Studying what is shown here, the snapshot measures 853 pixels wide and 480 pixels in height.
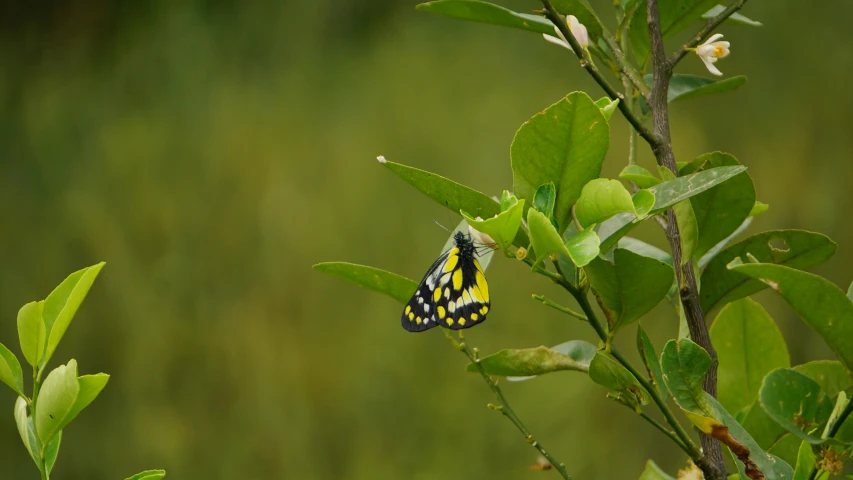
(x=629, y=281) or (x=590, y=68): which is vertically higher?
(x=590, y=68)

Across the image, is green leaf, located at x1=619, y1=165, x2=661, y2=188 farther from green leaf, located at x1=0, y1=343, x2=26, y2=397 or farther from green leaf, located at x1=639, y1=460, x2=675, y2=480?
green leaf, located at x1=0, y1=343, x2=26, y2=397

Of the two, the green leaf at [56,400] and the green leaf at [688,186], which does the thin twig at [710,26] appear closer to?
the green leaf at [688,186]

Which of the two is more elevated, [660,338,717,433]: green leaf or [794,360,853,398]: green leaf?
[660,338,717,433]: green leaf

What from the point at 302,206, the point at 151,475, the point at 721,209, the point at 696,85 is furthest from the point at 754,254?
the point at 302,206

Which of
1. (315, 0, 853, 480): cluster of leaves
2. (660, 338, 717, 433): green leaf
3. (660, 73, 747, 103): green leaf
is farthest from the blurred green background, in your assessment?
(660, 338, 717, 433): green leaf

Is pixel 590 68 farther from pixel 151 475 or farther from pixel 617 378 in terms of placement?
pixel 151 475

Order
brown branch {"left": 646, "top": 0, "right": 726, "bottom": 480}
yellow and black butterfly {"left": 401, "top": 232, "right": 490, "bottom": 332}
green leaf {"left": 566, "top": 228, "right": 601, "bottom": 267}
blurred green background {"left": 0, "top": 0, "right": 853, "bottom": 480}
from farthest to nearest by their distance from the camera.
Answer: blurred green background {"left": 0, "top": 0, "right": 853, "bottom": 480}, yellow and black butterfly {"left": 401, "top": 232, "right": 490, "bottom": 332}, brown branch {"left": 646, "top": 0, "right": 726, "bottom": 480}, green leaf {"left": 566, "top": 228, "right": 601, "bottom": 267}
